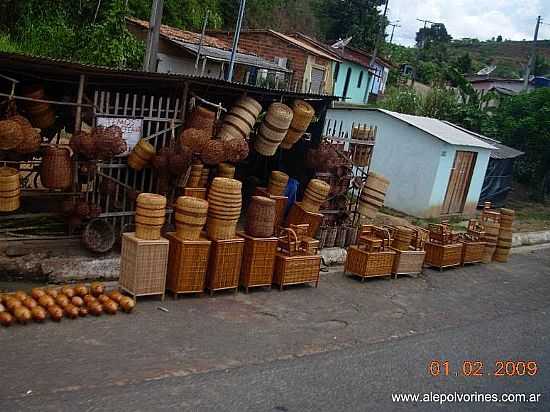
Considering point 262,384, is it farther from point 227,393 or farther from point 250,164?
point 250,164

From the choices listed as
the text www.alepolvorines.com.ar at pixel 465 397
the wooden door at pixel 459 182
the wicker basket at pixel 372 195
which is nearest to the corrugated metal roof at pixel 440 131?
the wooden door at pixel 459 182

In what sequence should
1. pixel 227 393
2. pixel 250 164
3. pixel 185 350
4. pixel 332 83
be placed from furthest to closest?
pixel 332 83 < pixel 250 164 < pixel 185 350 < pixel 227 393

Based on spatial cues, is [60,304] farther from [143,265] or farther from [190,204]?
[190,204]

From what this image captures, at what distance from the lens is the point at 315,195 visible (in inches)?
438

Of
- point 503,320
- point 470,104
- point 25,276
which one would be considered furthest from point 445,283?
point 470,104

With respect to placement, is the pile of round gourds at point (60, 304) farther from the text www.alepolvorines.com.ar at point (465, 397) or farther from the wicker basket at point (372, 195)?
the wicker basket at point (372, 195)

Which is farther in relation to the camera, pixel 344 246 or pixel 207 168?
pixel 344 246

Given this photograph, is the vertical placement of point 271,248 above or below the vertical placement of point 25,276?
above

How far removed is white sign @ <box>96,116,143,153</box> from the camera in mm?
8672

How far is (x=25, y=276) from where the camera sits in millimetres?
7918

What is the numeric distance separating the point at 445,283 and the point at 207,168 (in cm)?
489

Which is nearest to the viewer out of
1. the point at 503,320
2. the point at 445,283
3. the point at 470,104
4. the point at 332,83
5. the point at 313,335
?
the point at 313,335

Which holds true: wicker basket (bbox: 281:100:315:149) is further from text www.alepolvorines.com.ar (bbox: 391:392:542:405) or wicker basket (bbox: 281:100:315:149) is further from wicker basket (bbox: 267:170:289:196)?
text www.alepolvorines.com.ar (bbox: 391:392:542:405)

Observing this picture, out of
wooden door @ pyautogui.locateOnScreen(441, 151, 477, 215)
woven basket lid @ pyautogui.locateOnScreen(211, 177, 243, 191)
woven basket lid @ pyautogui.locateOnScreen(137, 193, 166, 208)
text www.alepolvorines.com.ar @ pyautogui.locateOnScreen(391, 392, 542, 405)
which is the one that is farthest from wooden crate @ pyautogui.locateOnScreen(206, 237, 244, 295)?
wooden door @ pyautogui.locateOnScreen(441, 151, 477, 215)
